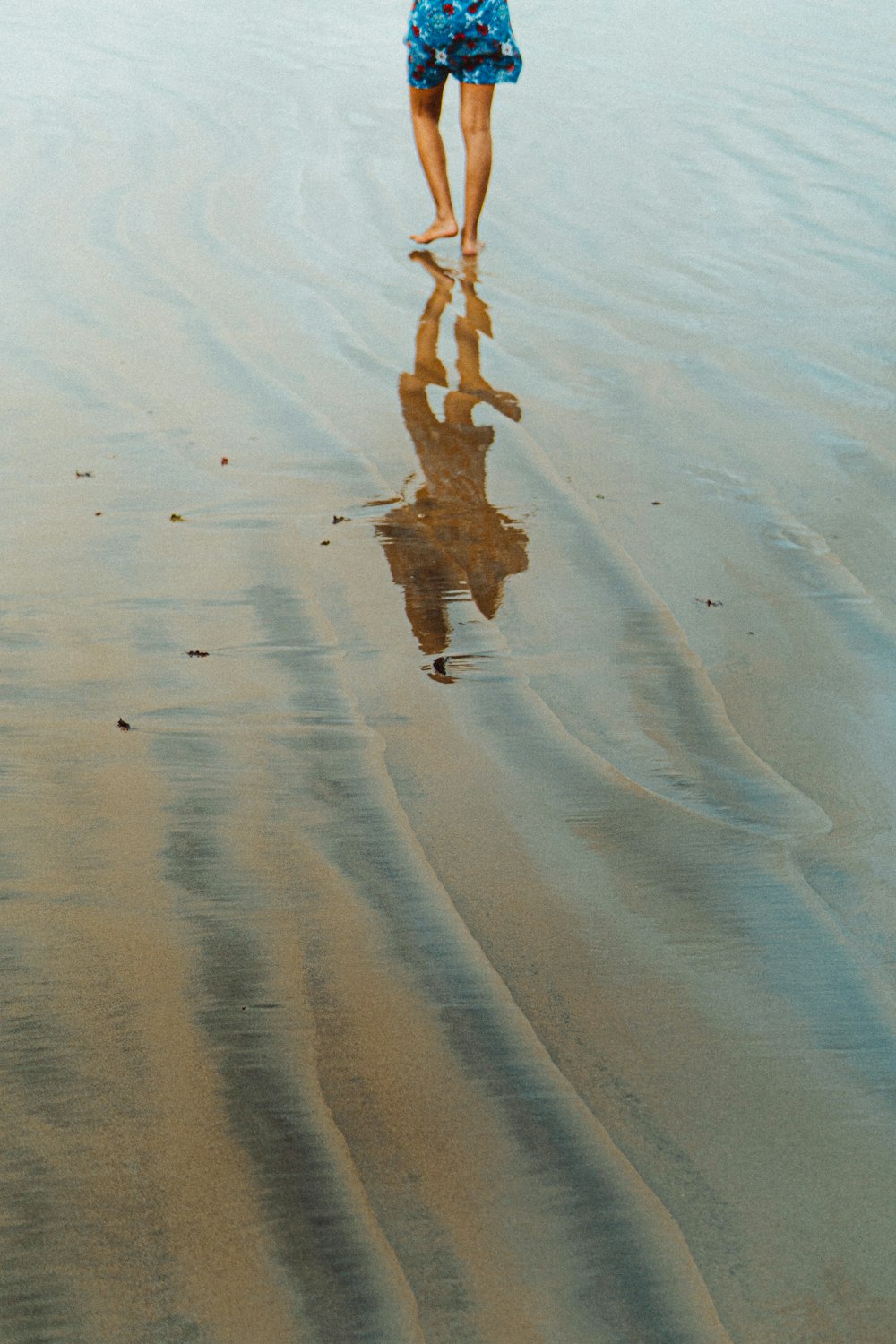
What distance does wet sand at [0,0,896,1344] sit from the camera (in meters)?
1.11

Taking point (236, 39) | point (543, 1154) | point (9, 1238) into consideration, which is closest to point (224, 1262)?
point (9, 1238)

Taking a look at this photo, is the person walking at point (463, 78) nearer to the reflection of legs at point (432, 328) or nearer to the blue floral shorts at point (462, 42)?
the blue floral shorts at point (462, 42)

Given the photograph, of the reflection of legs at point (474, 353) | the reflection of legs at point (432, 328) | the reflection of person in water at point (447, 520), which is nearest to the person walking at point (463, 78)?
the reflection of legs at point (432, 328)

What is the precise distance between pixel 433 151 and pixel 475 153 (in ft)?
0.70

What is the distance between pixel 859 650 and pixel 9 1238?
1.58 m

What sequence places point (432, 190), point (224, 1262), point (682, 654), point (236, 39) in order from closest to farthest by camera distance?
point (224, 1262), point (682, 654), point (432, 190), point (236, 39)

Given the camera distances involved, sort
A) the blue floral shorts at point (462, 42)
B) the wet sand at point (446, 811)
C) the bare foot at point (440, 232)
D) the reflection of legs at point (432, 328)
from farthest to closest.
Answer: the bare foot at point (440, 232), the blue floral shorts at point (462, 42), the reflection of legs at point (432, 328), the wet sand at point (446, 811)

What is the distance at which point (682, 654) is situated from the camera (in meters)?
2.12

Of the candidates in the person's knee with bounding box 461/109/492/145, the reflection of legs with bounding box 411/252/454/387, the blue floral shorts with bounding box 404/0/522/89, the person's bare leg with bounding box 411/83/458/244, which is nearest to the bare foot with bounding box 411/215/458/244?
the person's bare leg with bounding box 411/83/458/244

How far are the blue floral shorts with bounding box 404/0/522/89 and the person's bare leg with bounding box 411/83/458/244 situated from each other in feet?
0.23

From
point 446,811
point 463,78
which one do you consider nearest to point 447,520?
point 446,811

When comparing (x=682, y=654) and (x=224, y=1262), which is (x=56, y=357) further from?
(x=224, y=1262)

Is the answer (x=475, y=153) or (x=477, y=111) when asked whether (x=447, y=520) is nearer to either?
(x=475, y=153)

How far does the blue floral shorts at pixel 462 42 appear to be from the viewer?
470cm
